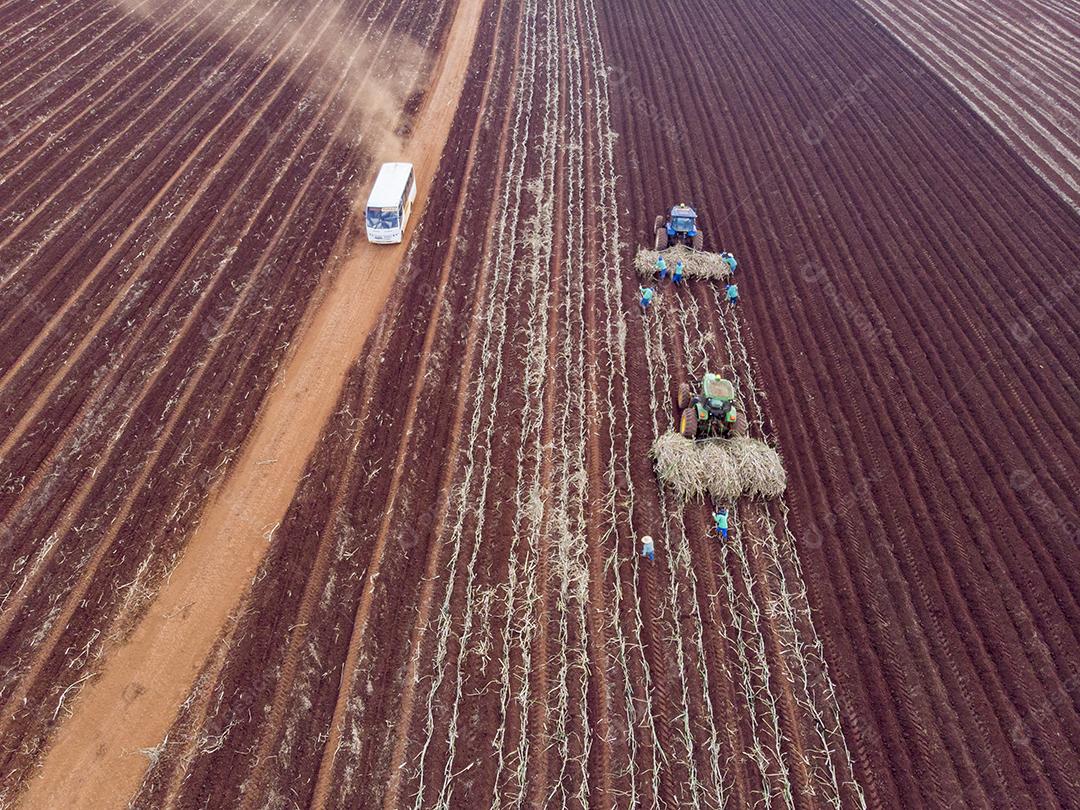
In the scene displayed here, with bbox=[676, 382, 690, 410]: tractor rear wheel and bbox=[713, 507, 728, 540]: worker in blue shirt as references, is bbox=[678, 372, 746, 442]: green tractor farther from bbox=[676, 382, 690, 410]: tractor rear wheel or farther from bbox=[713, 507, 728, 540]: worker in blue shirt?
bbox=[713, 507, 728, 540]: worker in blue shirt

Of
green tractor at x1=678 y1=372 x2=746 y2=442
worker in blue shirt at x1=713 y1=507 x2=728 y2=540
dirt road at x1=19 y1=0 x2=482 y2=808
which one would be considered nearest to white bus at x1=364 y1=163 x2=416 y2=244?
dirt road at x1=19 y1=0 x2=482 y2=808

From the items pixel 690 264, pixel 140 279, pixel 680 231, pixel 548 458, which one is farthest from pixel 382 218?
pixel 548 458

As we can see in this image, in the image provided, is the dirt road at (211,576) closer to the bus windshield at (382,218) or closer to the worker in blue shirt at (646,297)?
the bus windshield at (382,218)

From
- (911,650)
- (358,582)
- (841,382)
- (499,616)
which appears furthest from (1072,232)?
(358,582)

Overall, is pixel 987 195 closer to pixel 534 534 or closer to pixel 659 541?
pixel 659 541

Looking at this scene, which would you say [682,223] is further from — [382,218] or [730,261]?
[382,218]

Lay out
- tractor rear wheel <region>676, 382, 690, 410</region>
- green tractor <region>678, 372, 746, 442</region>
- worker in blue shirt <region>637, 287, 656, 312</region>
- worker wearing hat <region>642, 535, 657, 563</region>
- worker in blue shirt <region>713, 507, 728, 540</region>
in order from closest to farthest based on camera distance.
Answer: worker wearing hat <region>642, 535, 657, 563</region>, worker in blue shirt <region>713, 507, 728, 540</region>, green tractor <region>678, 372, 746, 442</region>, tractor rear wheel <region>676, 382, 690, 410</region>, worker in blue shirt <region>637, 287, 656, 312</region>
